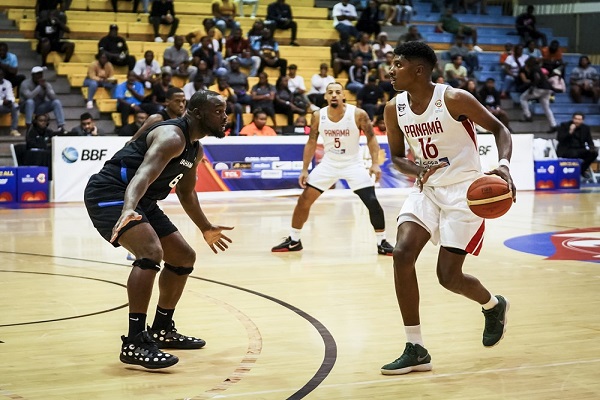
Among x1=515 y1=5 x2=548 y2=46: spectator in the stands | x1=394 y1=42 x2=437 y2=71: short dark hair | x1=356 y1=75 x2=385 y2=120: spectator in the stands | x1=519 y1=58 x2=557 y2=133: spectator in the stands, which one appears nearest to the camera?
x1=394 y1=42 x2=437 y2=71: short dark hair

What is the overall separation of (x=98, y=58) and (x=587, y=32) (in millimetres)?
Result: 15382

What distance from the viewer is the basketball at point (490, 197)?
5449 mm

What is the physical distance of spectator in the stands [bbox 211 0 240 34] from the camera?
873 inches

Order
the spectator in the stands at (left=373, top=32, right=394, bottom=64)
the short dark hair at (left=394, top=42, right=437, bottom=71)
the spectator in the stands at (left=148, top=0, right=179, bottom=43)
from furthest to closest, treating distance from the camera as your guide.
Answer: the spectator in the stands at (left=373, top=32, right=394, bottom=64), the spectator in the stands at (left=148, top=0, right=179, bottom=43), the short dark hair at (left=394, top=42, right=437, bottom=71)

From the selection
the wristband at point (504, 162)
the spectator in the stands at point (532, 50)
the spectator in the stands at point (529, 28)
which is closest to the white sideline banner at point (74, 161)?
the wristband at point (504, 162)

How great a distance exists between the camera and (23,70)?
20047mm

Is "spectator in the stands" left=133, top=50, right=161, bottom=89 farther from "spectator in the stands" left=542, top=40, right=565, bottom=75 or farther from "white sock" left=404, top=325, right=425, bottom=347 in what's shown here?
"white sock" left=404, top=325, right=425, bottom=347

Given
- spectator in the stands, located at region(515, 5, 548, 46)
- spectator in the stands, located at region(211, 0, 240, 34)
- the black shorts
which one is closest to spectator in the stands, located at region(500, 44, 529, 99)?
spectator in the stands, located at region(515, 5, 548, 46)

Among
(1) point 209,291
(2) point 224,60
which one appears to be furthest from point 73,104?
(1) point 209,291

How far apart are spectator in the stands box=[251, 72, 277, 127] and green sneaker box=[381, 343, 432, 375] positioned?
14750mm

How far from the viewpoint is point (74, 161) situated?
53.4ft

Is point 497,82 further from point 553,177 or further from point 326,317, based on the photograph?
point 326,317

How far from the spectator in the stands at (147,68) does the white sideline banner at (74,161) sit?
3.41 metres

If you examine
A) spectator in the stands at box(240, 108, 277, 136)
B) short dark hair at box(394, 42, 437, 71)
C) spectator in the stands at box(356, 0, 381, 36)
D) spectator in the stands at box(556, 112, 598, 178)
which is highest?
spectator in the stands at box(356, 0, 381, 36)
